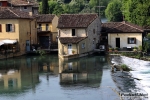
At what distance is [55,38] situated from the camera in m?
56.1

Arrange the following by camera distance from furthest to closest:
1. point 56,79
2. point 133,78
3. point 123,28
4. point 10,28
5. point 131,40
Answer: point 123,28 → point 10,28 → point 131,40 → point 56,79 → point 133,78

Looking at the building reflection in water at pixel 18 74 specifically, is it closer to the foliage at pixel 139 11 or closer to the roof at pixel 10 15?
the roof at pixel 10 15

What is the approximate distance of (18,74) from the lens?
3722 cm

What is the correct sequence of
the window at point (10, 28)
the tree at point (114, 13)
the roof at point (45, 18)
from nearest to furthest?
the window at point (10, 28)
the roof at point (45, 18)
the tree at point (114, 13)

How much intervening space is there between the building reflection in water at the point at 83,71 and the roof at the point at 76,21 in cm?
470

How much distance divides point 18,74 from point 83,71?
19.1ft

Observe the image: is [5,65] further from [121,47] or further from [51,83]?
[121,47]

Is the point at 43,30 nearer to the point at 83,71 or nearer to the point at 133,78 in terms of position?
the point at 83,71

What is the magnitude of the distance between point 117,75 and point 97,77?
166 cm

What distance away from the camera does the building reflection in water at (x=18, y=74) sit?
106ft

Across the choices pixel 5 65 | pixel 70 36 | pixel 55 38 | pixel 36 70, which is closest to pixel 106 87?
pixel 36 70

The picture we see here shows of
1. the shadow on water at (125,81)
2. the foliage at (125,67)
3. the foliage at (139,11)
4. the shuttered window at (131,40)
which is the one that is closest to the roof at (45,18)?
the foliage at (139,11)

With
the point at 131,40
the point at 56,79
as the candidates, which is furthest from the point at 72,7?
the point at 56,79

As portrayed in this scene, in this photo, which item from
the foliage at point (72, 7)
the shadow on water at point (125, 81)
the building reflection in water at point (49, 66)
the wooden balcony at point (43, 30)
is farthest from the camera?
the foliage at point (72, 7)
